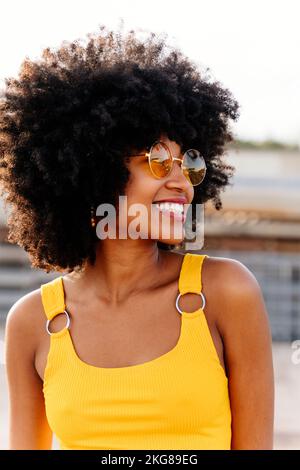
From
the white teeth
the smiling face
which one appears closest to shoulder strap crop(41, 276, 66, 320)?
the smiling face

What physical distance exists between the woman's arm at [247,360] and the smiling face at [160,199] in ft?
0.66

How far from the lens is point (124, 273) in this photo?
6.86 feet

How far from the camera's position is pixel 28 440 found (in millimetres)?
2113

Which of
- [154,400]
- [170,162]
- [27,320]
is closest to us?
[154,400]

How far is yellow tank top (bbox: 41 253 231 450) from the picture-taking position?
184cm

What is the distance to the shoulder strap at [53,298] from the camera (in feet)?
6.80

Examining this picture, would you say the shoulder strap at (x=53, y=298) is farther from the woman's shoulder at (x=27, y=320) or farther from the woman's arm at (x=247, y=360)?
the woman's arm at (x=247, y=360)

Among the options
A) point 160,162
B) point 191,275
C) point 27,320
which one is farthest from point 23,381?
point 160,162

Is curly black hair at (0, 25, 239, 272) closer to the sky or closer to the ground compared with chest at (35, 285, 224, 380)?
closer to the sky

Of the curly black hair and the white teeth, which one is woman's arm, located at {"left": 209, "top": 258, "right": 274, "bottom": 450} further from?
the curly black hair

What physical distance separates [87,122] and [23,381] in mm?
Result: 702

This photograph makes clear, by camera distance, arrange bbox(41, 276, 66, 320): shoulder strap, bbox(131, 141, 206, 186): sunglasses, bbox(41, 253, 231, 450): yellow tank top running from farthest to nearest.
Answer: bbox(41, 276, 66, 320): shoulder strap → bbox(131, 141, 206, 186): sunglasses → bbox(41, 253, 231, 450): yellow tank top

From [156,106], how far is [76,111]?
0.73 ft

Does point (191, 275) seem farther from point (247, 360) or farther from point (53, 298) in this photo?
point (53, 298)
